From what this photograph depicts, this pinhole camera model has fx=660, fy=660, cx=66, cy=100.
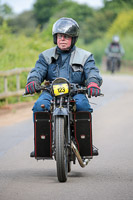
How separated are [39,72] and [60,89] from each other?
621 millimetres

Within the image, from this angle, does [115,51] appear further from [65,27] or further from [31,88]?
[31,88]

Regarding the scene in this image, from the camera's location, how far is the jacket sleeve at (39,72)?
7316 mm

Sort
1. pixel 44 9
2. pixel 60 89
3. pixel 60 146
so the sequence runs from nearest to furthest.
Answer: pixel 60 146, pixel 60 89, pixel 44 9

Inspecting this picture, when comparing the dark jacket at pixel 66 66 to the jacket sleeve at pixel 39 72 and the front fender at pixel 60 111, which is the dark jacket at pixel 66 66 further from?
the front fender at pixel 60 111

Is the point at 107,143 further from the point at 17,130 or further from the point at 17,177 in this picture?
the point at 17,177

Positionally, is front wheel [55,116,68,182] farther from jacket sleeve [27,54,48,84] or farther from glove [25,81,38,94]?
jacket sleeve [27,54,48,84]

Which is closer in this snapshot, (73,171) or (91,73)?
(91,73)

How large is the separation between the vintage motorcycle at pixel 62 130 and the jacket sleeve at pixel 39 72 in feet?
0.52

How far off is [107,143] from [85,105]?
3.41 m

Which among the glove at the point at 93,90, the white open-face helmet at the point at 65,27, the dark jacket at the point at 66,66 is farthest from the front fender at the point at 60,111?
the white open-face helmet at the point at 65,27

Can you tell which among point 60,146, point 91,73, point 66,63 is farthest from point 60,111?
point 66,63

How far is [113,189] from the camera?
21.7 ft

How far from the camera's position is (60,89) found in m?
6.93

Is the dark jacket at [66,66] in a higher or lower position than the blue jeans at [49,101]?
higher
